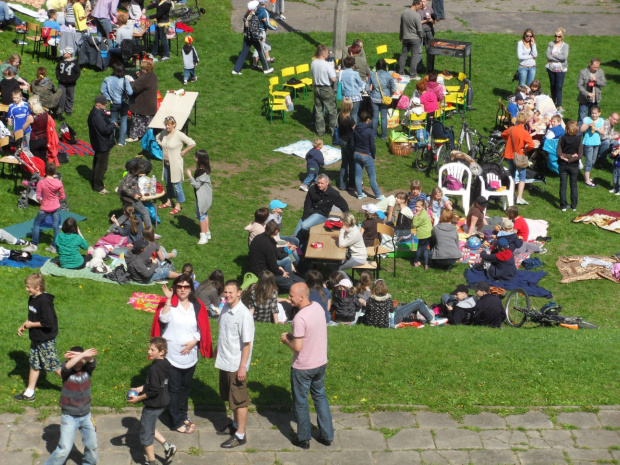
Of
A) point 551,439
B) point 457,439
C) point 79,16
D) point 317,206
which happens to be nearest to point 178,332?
point 457,439

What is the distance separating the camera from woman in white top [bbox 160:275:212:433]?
29.5 feet

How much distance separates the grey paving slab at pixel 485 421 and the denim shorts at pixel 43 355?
4.89m

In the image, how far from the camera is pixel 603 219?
17.8 meters

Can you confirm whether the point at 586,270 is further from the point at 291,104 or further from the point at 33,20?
the point at 33,20

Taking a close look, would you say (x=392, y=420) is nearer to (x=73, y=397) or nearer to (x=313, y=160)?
(x=73, y=397)

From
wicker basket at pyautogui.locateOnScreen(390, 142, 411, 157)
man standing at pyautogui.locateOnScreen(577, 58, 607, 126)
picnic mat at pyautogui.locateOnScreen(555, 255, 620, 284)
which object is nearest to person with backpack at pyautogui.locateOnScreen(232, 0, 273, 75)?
wicker basket at pyautogui.locateOnScreen(390, 142, 411, 157)

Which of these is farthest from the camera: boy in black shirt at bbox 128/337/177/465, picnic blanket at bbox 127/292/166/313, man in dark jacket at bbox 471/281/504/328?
man in dark jacket at bbox 471/281/504/328

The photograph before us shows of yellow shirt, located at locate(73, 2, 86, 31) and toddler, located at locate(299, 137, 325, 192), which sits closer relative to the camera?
toddler, located at locate(299, 137, 325, 192)

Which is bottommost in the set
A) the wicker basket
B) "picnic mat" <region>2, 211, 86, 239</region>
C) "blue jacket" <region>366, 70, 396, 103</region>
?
"picnic mat" <region>2, 211, 86, 239</region>

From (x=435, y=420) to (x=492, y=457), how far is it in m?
0.86

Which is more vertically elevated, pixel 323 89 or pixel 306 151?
pixel 323 89

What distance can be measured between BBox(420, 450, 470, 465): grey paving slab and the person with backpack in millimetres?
15419

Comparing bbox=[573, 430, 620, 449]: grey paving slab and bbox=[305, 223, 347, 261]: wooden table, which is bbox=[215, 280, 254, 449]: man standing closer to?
bbox=[573, 430, 620, 449]: grey paving slab

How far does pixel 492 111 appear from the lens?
74.6 feet
